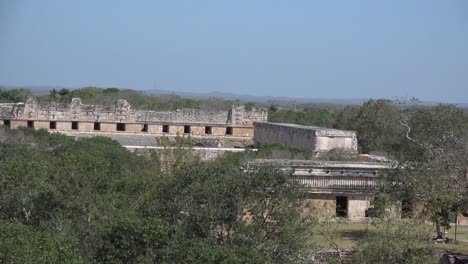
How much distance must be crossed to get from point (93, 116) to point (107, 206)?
85.3 feet

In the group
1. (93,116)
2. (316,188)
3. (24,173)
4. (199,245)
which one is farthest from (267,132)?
(199,245)

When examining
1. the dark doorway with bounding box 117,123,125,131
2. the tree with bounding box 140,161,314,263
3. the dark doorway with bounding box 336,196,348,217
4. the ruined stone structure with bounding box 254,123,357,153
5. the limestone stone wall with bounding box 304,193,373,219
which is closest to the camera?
the tree with bounding box 140,161,314,263

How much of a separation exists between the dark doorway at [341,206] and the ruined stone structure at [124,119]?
2027 cm

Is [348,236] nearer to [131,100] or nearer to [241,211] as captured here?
[241,211]

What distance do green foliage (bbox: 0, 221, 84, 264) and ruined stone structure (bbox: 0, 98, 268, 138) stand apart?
28102 mm

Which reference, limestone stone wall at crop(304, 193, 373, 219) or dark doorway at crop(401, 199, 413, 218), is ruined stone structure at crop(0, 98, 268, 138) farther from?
dark doorway at crop(401, 199, 413, 218)

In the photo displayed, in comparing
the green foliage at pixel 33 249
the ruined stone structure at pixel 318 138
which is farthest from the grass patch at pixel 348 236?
the ruined stone structure at pixel 318 138

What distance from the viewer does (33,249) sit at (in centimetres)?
1257

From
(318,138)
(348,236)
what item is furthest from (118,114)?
(348,236)

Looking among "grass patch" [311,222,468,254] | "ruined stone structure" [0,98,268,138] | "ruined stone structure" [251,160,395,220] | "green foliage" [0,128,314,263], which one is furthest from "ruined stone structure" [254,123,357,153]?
"green foliage" [0,128,314,263]

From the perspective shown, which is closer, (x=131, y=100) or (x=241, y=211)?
(x=241, y=211)

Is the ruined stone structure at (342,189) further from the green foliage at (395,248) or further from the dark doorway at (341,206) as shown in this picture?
the green foliage at (395,248)

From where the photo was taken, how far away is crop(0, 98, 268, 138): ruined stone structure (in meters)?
41.5

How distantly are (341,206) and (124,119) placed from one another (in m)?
21.5
